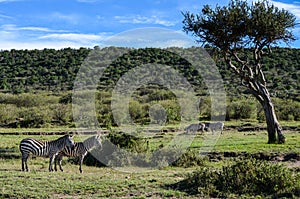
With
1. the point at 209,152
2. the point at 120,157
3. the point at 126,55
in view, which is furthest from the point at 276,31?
the point at 126,55

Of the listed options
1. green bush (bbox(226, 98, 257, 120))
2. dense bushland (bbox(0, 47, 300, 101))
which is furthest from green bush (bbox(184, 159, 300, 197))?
dense bushland (bbox(0, 47, 300, 101))

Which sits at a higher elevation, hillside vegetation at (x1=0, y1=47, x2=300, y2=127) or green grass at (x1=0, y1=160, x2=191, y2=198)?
hillside vegetation at (x1=0, y1=47, x2=300, y2=127)

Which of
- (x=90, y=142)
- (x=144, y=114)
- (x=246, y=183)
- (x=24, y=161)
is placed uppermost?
(x=144, y=114)

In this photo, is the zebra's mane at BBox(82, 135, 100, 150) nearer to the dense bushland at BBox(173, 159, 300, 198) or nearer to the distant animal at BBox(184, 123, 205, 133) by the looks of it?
the dense bushland at BBox(173, 159, 300, 198)

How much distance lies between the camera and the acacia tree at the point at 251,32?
2014 cm

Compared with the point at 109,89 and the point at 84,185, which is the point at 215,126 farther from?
the point at 109,89

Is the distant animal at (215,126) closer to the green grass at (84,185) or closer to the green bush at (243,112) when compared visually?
the green bush at (243,112)

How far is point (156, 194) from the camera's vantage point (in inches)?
422

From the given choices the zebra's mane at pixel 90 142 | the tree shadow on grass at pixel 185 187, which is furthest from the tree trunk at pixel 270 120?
the tree shadow on grass at pixel 185 187

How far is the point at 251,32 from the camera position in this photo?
20.3m

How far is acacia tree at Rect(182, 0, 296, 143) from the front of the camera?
66.1ft

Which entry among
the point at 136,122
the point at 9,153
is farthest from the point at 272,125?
the point at 136,122

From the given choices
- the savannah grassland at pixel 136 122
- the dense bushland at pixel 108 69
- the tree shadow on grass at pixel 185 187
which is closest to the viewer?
the tree shadow on grass at pixel 185 187

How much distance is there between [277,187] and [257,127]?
1916cm
